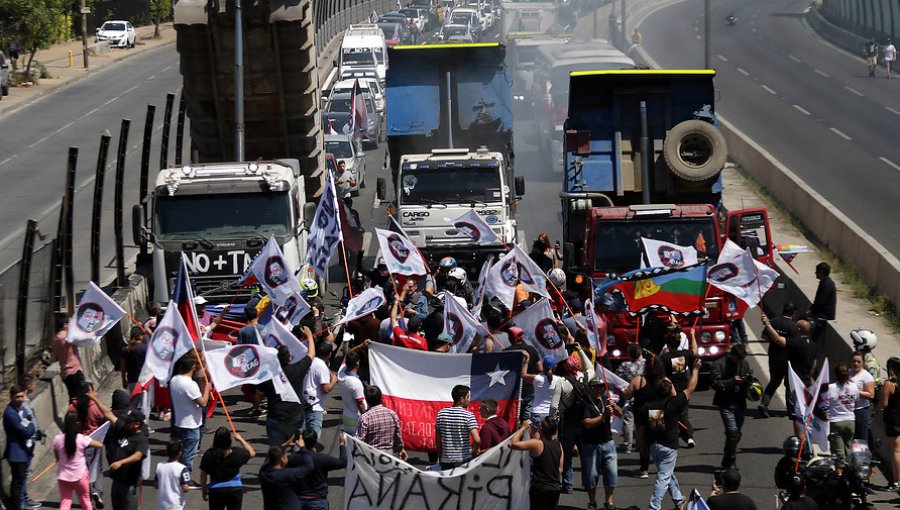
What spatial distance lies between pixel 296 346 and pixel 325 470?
2894mm

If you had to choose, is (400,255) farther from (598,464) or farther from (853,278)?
(853,278)

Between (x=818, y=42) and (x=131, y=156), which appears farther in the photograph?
(x=818, y=42)

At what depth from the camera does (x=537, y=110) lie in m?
40.2

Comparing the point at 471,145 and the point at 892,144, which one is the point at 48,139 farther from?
the point at 892,144

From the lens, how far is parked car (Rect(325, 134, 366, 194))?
1302 inches

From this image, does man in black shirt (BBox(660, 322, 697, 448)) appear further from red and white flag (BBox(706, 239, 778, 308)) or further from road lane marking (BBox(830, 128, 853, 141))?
road lane marking (BBox(830, 128, 853, 141))

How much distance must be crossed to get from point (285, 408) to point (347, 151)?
63.4ft

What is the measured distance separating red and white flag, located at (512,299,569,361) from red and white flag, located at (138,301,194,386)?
403cm

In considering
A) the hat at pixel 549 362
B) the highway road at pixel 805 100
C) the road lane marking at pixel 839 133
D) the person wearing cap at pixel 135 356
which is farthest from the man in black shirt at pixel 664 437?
the road lane marking at pixel 839 133

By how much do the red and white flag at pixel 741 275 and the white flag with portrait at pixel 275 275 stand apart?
5452 millimetres

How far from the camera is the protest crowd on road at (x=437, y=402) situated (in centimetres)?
1272

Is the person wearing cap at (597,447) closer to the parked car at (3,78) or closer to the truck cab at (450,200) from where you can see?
the truck cab at (450,200)

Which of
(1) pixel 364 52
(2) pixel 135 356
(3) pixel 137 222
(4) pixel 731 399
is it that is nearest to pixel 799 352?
(4) pixel 731 399

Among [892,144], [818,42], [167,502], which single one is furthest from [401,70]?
[818,42]
